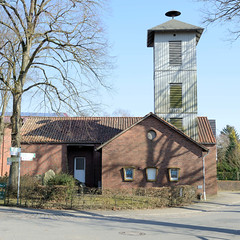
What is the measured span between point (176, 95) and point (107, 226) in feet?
63.9

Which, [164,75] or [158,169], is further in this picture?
[164,75]

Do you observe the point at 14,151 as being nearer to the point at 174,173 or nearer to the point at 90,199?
the point at 90,199

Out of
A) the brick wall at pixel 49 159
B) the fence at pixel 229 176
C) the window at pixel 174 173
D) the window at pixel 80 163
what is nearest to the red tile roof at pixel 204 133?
the window at pixel 174 173

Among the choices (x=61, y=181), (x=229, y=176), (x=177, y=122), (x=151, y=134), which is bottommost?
(x=229, y=176)

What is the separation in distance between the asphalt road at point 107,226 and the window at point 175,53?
635 inches

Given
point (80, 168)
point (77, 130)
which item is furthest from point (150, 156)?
point (77, 130)

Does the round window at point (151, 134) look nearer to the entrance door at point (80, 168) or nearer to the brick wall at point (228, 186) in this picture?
the entrance door at point (80, 168)

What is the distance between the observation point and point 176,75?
30938 millimetres

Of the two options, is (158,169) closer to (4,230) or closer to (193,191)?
(193,191)

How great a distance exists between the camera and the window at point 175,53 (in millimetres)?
31109

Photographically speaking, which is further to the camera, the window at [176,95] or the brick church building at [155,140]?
the window at [176,95]

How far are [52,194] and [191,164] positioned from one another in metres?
12.3

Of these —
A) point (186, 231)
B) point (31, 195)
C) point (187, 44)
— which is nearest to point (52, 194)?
point (31, 195)

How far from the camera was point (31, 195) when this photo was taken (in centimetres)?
1988
